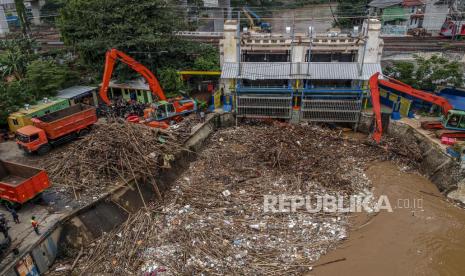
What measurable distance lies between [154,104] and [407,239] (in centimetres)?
1445

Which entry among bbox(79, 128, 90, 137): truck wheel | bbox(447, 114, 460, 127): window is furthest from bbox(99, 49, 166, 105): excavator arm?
bbox(447, 114, 460, 127): window

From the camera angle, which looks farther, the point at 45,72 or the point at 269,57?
the point at 269,57

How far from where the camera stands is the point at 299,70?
2003 cm

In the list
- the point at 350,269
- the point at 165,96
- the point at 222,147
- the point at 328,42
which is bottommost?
the point at 350,269

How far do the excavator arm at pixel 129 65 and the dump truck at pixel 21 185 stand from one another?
748 centimetres

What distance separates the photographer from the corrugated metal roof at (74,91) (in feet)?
65.5

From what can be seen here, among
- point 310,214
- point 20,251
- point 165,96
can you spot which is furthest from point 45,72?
point 310,214

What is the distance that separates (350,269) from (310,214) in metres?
2.60

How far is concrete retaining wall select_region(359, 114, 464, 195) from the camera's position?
14.3 m

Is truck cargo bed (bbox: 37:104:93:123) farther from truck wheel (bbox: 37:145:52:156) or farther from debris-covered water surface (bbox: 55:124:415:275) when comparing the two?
debris-covered water surface (bbox: 55:124:415:275)

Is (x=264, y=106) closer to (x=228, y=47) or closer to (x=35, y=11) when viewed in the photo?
(x=228, y=47)

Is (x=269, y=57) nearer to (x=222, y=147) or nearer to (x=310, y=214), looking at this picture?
(x=222, y=147)

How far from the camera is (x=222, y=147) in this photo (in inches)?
703

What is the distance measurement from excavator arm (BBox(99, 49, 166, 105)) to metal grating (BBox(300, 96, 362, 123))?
9.34m
